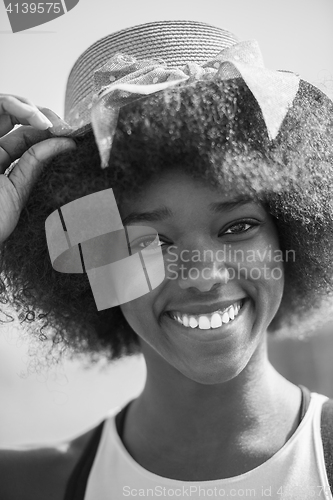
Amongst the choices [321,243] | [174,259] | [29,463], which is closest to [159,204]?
[174,259]

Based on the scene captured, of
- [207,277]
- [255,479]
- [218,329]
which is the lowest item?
[255,479]

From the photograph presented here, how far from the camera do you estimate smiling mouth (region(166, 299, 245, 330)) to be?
4.81 feet

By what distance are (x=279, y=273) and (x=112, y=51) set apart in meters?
0.81

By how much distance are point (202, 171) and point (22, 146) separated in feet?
1.85

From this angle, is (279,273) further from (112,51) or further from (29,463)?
(29,463)

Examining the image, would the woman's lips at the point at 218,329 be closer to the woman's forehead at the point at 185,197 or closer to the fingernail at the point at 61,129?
the woman's forehead at the point at 185,197

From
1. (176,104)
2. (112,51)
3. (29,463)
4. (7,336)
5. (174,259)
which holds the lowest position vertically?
(29,463)

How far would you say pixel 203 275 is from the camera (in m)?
1.40

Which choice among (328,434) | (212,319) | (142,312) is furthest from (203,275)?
(328,434)

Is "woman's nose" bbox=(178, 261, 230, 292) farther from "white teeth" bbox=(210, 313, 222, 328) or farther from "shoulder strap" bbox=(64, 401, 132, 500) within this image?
"shoulder strap" bbox=(64, 401, 132, 500)

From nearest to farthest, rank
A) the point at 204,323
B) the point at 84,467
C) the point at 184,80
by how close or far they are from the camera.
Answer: the point at 184,80 → the point at 204,323 → the point at 84,467

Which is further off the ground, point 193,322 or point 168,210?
point 168,210

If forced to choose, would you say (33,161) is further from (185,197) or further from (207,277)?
(207,277)

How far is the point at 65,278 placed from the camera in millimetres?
1770
